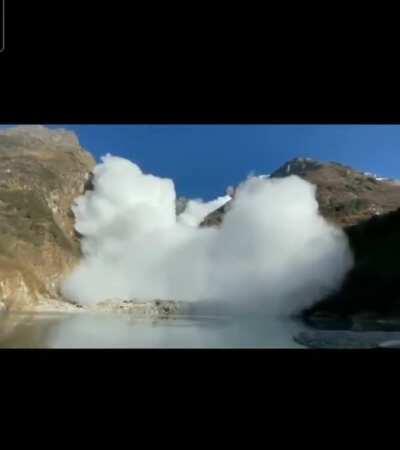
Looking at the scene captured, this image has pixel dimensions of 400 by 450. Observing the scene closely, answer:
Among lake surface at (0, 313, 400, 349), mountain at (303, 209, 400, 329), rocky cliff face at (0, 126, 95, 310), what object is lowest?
lake surface at (0, 313, 400, 349)

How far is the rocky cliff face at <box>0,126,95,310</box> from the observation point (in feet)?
83.1

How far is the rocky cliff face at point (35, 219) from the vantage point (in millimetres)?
25328

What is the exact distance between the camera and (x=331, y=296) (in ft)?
75.0

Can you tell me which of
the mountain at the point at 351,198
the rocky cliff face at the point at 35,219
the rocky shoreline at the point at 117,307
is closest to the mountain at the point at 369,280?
the mountain at the point at 351,198

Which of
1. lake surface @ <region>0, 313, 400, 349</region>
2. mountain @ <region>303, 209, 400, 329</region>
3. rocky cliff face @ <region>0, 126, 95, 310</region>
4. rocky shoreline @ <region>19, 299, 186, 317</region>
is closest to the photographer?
lake surface @ <region>0, 313, 400, 349</region>

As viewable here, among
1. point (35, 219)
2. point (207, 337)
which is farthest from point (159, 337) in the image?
point (35, 219)

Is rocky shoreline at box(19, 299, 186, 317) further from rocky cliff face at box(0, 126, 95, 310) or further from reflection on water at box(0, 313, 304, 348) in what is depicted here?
reflection on water at box(0, 313, 304, 348)

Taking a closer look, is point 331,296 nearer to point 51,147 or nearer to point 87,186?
point 87,186

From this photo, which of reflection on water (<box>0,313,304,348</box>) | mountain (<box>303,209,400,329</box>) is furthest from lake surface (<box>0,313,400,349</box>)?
mountain (<box>303,209,400,329</box>)
